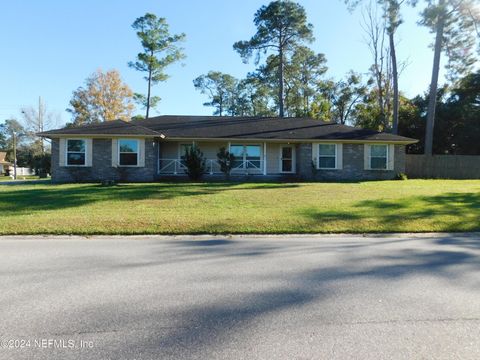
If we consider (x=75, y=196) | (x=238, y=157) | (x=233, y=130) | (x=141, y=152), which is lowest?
(x=75, y=196)

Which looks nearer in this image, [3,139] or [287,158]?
[287,158]

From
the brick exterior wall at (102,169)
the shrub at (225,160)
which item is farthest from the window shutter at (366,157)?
the brick exterior wall at (102,169)

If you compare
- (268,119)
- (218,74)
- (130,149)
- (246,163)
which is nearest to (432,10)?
(268,119)

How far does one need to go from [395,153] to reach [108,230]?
1953cm

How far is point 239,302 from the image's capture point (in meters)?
3.96

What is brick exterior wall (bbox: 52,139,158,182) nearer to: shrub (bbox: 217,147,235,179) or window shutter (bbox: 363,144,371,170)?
shrub (bbox: 217,147,235,179)

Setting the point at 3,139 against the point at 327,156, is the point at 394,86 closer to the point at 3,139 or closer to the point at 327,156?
the point at 327,156

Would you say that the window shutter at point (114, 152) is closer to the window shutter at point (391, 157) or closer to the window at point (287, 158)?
the window at point (287, 158)

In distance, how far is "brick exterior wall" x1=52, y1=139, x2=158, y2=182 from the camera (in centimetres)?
1955

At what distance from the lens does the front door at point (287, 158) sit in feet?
75.0

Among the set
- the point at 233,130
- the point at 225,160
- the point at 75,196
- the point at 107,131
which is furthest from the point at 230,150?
the point at 75,196

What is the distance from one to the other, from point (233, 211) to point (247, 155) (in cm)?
1221

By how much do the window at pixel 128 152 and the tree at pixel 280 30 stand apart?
18993 millimetres

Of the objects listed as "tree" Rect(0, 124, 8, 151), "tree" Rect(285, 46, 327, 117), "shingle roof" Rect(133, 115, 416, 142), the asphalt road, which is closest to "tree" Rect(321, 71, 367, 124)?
"tree" Rect(285, 46, 327, 117)
